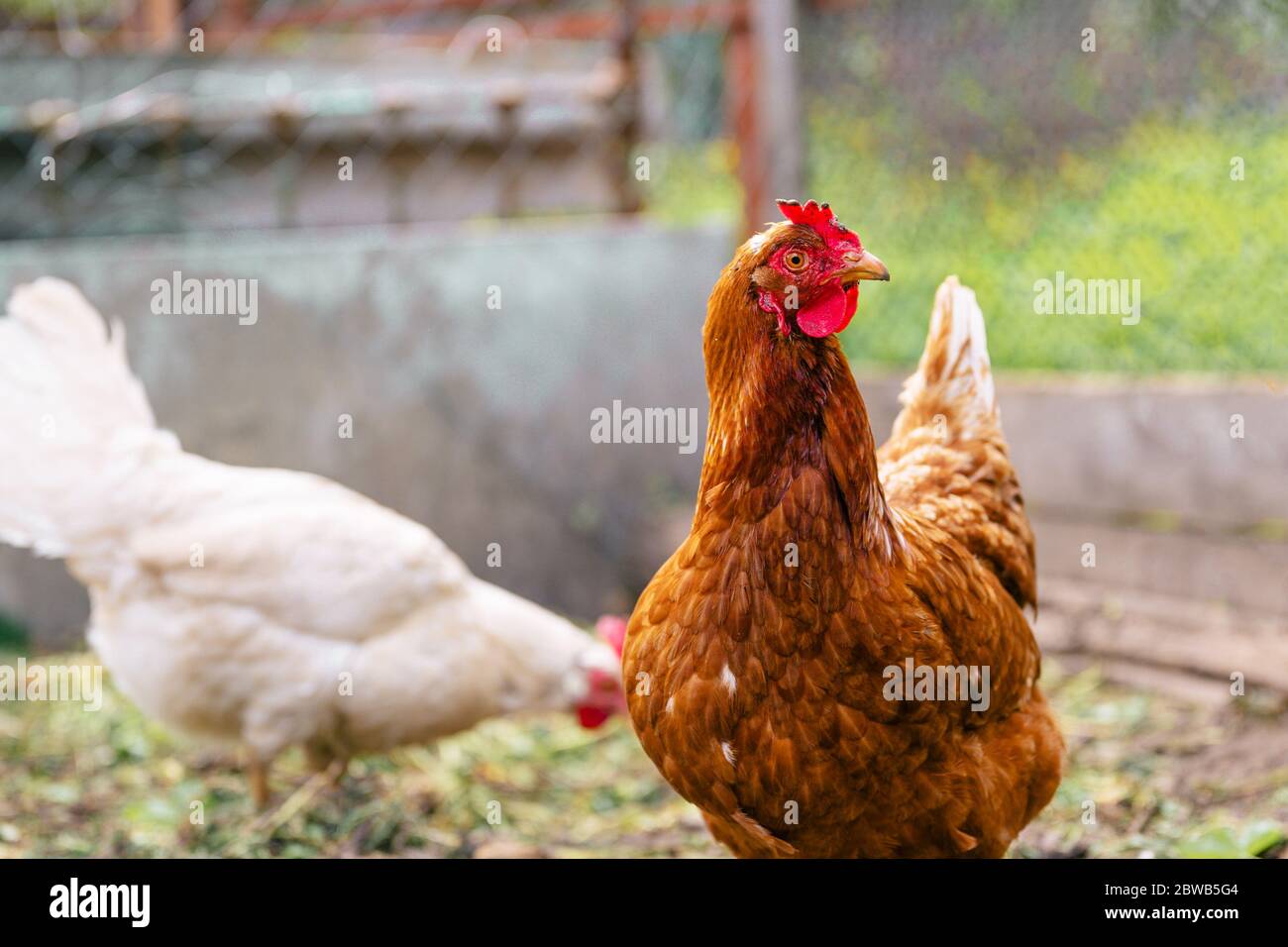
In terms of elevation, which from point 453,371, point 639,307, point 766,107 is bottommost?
point 453,371

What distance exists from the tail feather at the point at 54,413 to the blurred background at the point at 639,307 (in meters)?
0.92

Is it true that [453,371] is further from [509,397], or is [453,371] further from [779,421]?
[779,421]

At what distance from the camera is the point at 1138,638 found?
4082mm

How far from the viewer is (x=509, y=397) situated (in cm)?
500

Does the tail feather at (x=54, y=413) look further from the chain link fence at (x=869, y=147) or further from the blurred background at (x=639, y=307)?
the chain link fence at (x=869, y=147)

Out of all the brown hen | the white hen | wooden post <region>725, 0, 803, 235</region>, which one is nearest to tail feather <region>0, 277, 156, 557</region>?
the white hen

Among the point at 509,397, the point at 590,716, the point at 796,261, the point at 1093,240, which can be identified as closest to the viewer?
the point at 796,261

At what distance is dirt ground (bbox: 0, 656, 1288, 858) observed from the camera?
311cm

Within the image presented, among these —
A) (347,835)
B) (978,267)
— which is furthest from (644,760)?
(978,267)

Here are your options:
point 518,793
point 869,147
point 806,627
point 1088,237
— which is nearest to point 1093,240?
point 1088,237

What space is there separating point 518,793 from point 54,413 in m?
1.74

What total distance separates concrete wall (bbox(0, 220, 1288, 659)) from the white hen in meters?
1.48

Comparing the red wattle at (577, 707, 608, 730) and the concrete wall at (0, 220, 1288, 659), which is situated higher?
the concrete wall at (0, 220, 1288, 659)

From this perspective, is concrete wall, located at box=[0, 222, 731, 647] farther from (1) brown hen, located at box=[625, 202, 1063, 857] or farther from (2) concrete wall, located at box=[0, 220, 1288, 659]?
(1) brown hen, located at box=[625, 202, 1063, 857]
